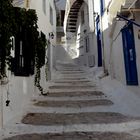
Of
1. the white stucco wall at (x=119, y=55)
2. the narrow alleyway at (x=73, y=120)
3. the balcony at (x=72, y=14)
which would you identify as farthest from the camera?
the balcony at (x=72, y=14)

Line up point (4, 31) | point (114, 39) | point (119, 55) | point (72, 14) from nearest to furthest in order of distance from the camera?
1. point (4, 31)
2. point (119, 55)
3. point (114, 39)
4. point (72, 14)

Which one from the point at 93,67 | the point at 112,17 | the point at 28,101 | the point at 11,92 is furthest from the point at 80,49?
the point at 11,92

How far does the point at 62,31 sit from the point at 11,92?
2024 centimetres

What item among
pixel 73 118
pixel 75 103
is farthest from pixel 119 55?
pixel 73 118

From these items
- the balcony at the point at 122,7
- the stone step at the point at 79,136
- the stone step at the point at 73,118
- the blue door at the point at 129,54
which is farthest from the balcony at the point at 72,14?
the stone step at the point at 79,136

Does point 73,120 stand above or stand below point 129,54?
below

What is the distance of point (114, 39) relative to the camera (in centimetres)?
1217

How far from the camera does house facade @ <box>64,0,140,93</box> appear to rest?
354 inches

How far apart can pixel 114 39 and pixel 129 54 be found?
102 inches

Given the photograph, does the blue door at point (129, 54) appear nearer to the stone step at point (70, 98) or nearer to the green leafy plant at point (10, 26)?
the stone step at point (70, 98)

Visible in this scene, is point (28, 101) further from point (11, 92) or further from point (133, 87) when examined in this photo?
point (133, 87)

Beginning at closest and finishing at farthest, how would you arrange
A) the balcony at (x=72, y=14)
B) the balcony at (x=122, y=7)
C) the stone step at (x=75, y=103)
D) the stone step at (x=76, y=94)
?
the balcony at (x=122, y=7)
the stone step at (x=75, y=103)
the stone step at (x=76, y=94)
the balcony at (x=72, y=14)

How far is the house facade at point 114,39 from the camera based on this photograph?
8.98 m

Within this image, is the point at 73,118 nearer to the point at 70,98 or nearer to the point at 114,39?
the point at 70,98
